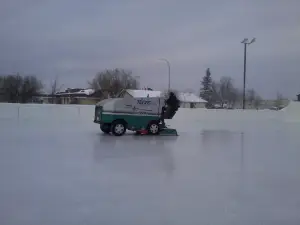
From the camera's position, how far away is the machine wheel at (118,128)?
1783 cm

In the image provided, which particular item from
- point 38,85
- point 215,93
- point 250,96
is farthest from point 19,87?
point 250,96

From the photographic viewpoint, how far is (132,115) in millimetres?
18219

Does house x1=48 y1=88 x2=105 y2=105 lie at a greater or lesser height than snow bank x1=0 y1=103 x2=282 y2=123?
greater

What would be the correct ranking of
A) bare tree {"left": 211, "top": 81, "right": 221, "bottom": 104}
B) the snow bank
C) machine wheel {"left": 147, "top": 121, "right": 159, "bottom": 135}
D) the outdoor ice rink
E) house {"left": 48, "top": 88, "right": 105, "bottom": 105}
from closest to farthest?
the outdoor ice rink
machine wheel {"left": 147, "top": 121, "right": 159, "bottom": 135}
the snow bank
house {"left": 48, "top": 88, "right": 105, "bottom": 105}
bare tree {"left": 211, "top": 81, "right": 221, "bottom": 104}

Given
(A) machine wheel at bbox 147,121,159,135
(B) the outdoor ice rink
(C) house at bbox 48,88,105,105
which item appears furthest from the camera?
(C) house at bbox 48,88,105,105

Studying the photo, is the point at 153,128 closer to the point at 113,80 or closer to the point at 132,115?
the point at 132,115

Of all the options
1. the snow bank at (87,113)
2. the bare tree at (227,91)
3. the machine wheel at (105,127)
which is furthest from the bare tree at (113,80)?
the machine wheel at (105,127)

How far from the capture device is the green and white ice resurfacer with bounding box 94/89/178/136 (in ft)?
59.2

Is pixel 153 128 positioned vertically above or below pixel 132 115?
below

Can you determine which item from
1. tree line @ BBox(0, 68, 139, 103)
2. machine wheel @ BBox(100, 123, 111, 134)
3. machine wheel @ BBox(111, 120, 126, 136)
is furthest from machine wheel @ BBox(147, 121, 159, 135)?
tree line @ BBox(0, 68, 139, 103)

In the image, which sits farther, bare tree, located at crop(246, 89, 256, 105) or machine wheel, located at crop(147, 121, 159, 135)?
bare tree, located at crop(246, 89, 256, 105)

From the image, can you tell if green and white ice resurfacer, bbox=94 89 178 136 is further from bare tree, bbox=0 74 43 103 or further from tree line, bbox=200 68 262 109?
tree line, bbox=200 68 262 109

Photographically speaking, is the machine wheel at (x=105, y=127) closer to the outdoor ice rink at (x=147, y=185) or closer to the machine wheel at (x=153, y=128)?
the machine wheel at (x=153, y=128)

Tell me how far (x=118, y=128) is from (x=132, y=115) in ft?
2.90
